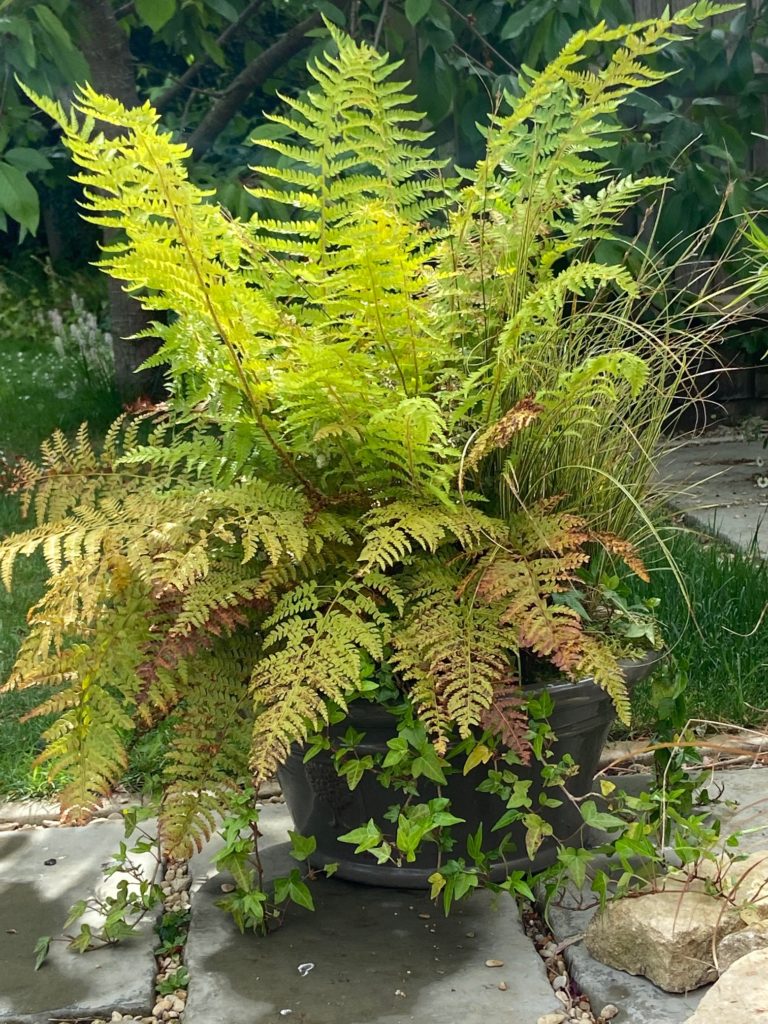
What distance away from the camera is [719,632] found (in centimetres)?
306

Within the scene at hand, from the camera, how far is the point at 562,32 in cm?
386

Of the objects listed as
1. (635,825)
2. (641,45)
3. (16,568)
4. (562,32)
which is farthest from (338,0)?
(635,825)

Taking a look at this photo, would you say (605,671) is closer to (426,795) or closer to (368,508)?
(426,795)

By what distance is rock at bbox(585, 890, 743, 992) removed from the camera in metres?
1.84

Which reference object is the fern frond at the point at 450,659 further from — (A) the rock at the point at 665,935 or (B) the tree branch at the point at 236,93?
(B) the tree branch at the point at 236,93

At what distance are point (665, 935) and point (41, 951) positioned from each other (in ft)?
3.35

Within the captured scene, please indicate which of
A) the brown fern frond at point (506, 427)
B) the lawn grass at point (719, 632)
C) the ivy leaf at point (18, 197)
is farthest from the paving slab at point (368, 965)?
the ivy leaf at point (18, 197)

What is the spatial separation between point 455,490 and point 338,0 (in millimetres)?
3657

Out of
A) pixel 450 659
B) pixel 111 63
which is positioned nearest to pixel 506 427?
pixel 450 659

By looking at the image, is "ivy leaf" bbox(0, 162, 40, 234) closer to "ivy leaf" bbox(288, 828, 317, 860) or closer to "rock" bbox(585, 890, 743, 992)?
"ivy leaf" bbox(288, 828, 317, 860)

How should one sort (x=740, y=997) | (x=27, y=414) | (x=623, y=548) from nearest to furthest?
(x=740, y=997), (x=623, y=548), (x=27, y=414)

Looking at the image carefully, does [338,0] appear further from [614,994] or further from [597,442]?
[614,994]

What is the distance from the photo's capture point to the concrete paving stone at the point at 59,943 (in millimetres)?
1887

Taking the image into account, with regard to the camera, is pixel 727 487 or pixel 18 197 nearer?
pixel 18 197
